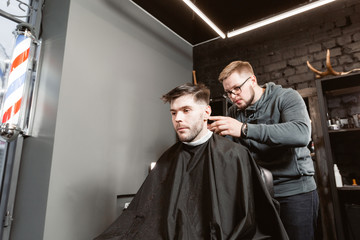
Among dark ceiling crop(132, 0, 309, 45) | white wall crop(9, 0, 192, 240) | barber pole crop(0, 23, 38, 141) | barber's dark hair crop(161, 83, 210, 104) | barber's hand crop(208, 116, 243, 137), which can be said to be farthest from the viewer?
dark ceiling crop(132, 0, 309, 45)

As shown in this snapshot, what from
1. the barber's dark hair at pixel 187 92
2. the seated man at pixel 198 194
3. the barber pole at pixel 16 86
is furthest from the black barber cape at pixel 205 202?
the barber pole at pixel 16 86

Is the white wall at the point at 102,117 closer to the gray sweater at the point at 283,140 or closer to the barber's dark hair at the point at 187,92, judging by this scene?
the barber's dark hair at the point at 187,92

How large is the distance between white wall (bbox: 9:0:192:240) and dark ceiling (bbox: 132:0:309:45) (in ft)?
0.69

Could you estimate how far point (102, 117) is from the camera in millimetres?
2291

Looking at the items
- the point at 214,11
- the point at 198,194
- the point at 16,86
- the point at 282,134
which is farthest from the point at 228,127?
the point at 214,11

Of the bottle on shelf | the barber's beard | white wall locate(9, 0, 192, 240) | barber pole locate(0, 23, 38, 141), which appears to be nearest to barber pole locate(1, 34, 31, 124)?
barber pole locate(0, 23, 38, 141)

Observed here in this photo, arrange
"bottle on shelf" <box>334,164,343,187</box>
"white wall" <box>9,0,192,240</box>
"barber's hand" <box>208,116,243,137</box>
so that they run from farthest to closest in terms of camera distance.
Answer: "bottle on shelf" <box>334,164,343,187</box>
"white wall" <box>9,0,192,240</box>
"barber's hand" <box>208,116,243,137</box>

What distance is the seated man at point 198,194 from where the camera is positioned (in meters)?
1.11

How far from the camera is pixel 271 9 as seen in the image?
304 cm

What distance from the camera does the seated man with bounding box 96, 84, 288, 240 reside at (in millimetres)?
1107

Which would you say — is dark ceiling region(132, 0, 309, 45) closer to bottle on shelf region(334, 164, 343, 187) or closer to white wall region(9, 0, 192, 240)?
white wall region(9, 0, 192, 240)

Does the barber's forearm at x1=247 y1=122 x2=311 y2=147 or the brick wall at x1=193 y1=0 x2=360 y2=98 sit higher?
the brick wall at x1=193 y1=0 x2=360 y2=98

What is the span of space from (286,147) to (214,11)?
224 cm

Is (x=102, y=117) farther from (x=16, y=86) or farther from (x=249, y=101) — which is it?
(x=249, y=101)
